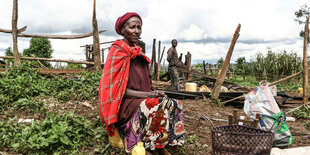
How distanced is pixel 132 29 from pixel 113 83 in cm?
67

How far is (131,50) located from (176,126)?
37.9 inches

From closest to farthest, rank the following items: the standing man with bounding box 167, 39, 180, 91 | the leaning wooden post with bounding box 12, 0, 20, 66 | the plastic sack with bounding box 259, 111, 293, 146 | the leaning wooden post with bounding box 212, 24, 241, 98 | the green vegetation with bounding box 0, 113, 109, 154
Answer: the green vegetation with bounding box 0, 113, 109, 154
the plastic sack with bounding box 259, 111, 293, 146
the leaning wooden post with bounding box 212, 24, 241, 98
the leaning wooden post with bounding box 12, 0, 20, 66
the standing man with bounding box 167, 39, 180, 91

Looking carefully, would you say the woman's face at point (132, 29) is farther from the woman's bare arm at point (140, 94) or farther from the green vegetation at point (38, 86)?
the green vegetation at point (38, 86)

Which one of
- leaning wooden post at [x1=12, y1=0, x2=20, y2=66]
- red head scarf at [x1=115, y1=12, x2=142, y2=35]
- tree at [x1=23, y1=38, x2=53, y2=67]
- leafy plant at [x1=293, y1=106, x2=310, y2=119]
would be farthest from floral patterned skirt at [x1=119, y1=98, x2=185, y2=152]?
tree at [x1=23, y1=38, x2=53, y2=67]

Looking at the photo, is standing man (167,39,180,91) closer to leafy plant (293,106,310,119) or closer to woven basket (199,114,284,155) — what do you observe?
leafy plant (293,106,310,119)

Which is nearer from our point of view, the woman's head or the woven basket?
the woven basket

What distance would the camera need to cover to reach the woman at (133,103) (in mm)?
2338

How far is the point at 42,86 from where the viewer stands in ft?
19.0

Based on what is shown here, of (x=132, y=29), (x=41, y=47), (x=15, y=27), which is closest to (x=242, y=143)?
(x=132, y=29)

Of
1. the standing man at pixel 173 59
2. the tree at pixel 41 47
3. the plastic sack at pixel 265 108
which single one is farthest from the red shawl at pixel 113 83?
the tree at pixel 41 47

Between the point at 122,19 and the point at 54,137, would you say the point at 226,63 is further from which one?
the point at 54,137

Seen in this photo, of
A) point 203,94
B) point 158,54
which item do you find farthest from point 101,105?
point 158,54

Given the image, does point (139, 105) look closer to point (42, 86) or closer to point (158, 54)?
point (42, 86)

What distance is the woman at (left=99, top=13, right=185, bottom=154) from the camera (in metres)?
2.34
